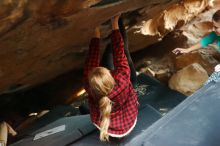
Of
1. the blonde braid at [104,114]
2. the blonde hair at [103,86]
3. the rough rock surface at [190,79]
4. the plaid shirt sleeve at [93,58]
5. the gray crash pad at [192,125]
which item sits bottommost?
the rough rock surface at [190,79]

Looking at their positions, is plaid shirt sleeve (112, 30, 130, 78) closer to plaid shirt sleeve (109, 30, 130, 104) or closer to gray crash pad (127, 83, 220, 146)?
plaid shirt sleeve (109, 30, 130, 104)

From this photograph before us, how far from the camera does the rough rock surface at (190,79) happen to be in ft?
11.4

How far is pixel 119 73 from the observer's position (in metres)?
2.19

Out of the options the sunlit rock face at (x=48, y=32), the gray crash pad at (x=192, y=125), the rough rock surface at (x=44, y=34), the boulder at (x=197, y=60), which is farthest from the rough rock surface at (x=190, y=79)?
the gray crash pad at (x=192, y=125)

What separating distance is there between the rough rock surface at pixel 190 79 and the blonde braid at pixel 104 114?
1543 mm

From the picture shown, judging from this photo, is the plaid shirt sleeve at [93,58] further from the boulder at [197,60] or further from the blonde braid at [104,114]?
the boulder at [197,60]

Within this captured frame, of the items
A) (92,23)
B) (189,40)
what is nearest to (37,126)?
(92,23)

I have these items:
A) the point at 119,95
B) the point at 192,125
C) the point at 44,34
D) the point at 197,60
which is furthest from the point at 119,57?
the point at 197,60

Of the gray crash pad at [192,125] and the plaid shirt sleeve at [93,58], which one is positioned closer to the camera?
the gray crash pad at [192,125]

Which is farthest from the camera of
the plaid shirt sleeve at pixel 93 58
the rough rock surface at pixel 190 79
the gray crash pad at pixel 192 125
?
the rough rock surface at pixel 190 79

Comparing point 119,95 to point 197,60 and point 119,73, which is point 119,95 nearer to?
point 119,73

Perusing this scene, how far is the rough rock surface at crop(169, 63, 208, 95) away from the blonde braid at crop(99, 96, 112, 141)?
1.54 m

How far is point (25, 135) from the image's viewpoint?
289cm

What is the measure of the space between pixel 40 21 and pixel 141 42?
7.09 ft
